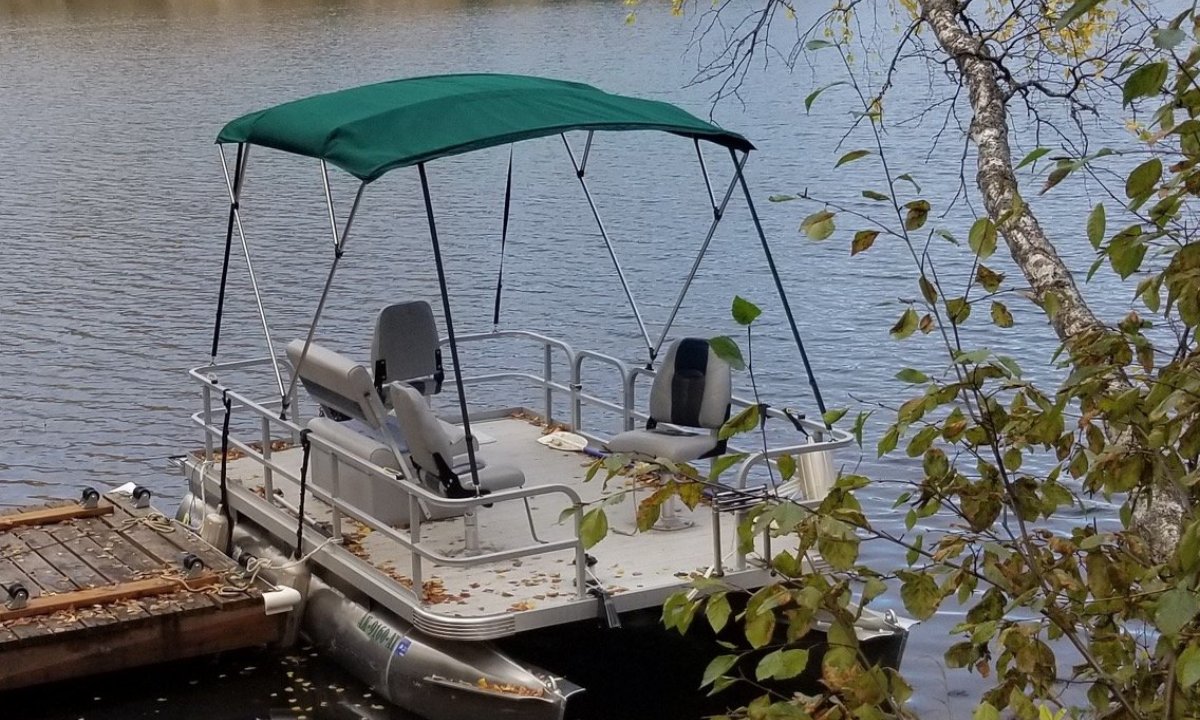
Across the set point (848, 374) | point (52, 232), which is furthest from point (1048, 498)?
point (52, 232)

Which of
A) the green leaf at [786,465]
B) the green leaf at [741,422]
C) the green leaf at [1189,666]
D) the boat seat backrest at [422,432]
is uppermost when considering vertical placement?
the green leaf at [741,422]

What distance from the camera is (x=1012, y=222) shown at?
11.7 ft

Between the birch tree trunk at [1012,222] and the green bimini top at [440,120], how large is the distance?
2873 mm

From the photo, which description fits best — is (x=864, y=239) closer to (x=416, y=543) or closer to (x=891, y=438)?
(x=891, y=438)

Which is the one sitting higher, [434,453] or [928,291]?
[928,291]

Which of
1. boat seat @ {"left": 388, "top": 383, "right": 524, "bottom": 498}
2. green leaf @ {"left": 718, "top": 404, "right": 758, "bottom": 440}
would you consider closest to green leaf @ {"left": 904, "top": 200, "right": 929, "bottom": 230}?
green leaf @ {"left": 718, "top": 404, "right": 758, "bottom": 440}

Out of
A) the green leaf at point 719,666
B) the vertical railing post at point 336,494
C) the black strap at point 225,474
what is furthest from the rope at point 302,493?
the green leaf at point 719,666

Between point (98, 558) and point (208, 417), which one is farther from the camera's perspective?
point (208, 417)

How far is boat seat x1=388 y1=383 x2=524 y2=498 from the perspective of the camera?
7793 millimetres

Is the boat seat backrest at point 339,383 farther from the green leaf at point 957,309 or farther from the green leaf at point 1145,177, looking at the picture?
the green leaf at point 1145,177

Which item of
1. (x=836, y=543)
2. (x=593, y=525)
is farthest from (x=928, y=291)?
(x=593, y=525)

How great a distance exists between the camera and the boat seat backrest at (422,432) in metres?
7.80

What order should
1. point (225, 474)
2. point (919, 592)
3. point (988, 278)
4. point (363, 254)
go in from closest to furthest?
point (919, 592) < point (988, 278) < point (225, 474) < point (363, 254)

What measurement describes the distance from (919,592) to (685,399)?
5.73m
